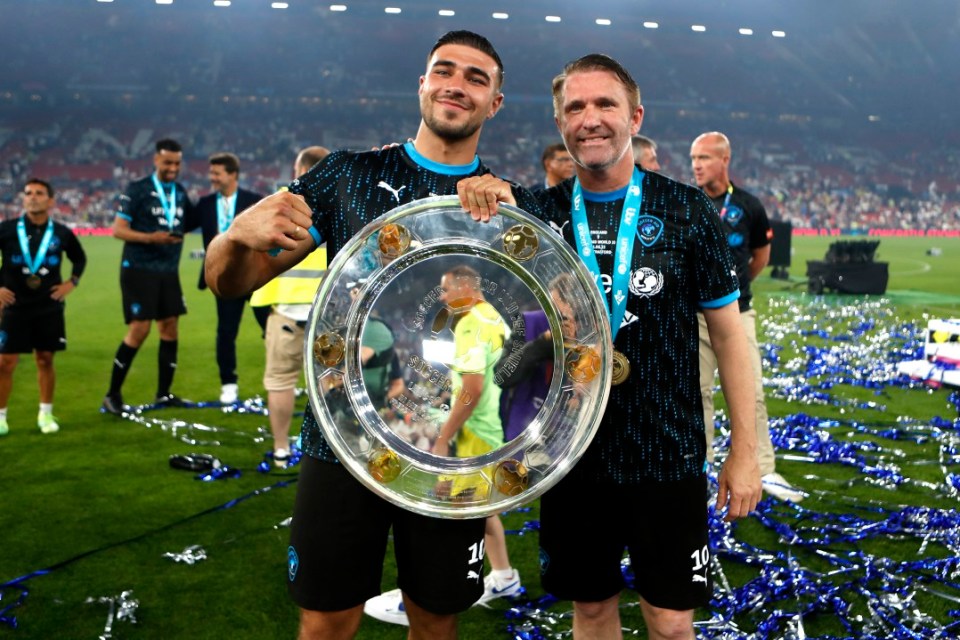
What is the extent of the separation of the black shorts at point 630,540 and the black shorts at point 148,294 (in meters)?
5.18

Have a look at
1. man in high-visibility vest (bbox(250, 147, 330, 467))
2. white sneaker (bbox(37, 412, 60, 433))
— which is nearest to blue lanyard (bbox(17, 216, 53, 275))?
white sneaker (bbox(37, 412, 60, 433))

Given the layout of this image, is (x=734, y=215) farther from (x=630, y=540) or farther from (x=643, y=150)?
(x=630, y=540)

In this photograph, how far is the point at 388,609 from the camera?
350 cm

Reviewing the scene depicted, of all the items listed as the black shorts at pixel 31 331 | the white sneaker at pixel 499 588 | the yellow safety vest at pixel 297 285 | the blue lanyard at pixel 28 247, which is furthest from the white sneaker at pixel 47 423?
the white sneaker at pixel 499 588

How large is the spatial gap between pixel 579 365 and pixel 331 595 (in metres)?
0.93

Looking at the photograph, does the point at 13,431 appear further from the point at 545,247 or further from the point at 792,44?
the point at 792,44

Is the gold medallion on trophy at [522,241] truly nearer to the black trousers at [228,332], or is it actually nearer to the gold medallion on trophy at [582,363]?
the gold medallion on trophy at [582,363]

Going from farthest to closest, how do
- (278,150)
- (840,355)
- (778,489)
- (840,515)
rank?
(278,150) → (840,355) → (778,489) → (840,515)

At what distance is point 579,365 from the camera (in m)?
2.07

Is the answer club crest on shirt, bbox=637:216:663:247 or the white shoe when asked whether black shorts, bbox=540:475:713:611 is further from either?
the white shoe

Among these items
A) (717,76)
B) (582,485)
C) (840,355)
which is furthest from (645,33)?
(582,485)

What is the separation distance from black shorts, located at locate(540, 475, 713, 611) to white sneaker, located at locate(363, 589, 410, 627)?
1085 millimetres

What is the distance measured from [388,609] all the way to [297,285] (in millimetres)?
2102

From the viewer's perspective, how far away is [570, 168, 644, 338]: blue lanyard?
2.42 metres
